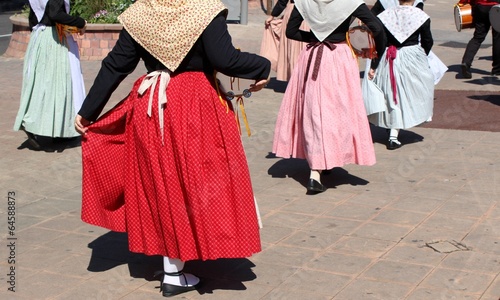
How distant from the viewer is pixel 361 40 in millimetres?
7328

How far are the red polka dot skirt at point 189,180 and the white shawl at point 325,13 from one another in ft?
7.73

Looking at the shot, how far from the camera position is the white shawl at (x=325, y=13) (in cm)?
705

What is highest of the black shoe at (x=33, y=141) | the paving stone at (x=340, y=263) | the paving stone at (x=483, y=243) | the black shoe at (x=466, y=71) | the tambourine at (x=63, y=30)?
the tambourine at (x=63, y=30)

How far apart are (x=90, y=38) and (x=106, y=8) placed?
1.05 m

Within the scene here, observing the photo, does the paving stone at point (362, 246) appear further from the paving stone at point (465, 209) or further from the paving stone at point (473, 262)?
the paving stone at point (465, 209)

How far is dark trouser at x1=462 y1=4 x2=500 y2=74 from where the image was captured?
1273 centimetres

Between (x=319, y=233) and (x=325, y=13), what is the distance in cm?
184

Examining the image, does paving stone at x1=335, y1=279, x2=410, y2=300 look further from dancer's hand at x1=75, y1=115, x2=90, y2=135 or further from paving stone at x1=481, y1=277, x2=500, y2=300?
dancer's hand at x1=75, y1=115, x2=90, y2=135

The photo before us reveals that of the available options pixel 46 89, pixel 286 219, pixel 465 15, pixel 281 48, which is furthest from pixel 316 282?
pixel 465 15

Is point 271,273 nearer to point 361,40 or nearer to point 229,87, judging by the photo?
point 229,87

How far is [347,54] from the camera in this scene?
7281 millimetres

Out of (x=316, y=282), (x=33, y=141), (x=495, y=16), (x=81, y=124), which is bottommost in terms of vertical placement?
(x=33, y=141)

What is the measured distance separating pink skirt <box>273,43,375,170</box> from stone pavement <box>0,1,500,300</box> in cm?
28

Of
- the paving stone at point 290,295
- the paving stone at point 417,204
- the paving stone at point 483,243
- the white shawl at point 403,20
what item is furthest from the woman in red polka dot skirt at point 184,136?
the white shawl at point 403,20
